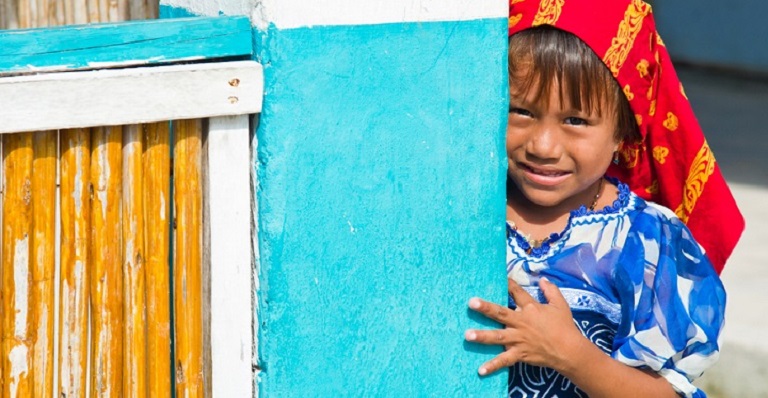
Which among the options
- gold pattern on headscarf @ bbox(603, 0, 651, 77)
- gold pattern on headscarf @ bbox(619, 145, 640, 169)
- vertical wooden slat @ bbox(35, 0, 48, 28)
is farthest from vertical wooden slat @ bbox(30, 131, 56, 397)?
vertical wooden slat @ bbox(35, 0, 48, 28)

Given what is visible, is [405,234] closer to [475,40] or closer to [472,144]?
[472,144]

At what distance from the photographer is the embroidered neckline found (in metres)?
2.71

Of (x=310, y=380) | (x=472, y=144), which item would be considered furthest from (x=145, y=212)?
(x=472, y=144)

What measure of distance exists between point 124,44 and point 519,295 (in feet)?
3.25

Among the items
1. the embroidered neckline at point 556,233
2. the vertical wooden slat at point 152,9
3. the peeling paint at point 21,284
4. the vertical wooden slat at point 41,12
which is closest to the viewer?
the peeling paint at point 21,284

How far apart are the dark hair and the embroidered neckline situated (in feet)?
0.80

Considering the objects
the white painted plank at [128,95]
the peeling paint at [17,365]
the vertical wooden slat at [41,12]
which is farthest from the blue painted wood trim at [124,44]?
the vertical wooden slat at [41,12]

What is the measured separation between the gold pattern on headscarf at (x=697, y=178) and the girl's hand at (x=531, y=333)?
482 millimetres

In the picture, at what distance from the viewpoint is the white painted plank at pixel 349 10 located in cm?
211

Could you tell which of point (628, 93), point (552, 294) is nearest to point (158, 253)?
point (552, 294)

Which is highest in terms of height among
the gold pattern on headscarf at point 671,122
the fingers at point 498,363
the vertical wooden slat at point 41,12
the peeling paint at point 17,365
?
the vertical wooden slat at point 41,12

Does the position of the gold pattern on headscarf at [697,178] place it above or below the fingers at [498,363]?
above

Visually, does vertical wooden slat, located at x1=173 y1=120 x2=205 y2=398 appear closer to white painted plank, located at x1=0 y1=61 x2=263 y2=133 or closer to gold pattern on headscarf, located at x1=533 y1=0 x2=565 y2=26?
white painted plank, located at x1=0 y1=61 x2=263 y2=133

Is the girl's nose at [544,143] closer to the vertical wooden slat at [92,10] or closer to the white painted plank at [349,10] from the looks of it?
the white painted plank at [349,10]
